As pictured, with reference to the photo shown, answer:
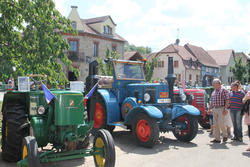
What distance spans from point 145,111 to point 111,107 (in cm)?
148

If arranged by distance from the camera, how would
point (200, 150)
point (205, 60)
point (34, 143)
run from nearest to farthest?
point (34, 143) → point (200, 150) → point (205, 60)

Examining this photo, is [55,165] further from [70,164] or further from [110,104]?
[110,104]

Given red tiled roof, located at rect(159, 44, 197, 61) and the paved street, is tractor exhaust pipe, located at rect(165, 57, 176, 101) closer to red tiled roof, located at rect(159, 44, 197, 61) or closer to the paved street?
the paved street

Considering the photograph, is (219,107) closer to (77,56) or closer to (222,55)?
(77,56)

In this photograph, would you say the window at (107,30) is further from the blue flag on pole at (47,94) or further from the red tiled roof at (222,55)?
the red tiled roof at (222,55)

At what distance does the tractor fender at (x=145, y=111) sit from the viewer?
21.7ft

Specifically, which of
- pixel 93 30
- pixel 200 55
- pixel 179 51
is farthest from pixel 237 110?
pixel 200 55

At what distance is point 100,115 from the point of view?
27.5 ft

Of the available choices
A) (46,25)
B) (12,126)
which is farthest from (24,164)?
(46,25)

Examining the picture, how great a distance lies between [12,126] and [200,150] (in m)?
4.37

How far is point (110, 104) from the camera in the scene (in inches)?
314

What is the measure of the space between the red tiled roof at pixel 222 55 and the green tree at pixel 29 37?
5245 centimetres

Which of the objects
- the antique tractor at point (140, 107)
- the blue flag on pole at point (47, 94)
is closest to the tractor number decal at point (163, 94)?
the antique tractor at point (140, 107)

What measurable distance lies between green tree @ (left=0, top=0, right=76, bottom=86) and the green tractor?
1.76ft
